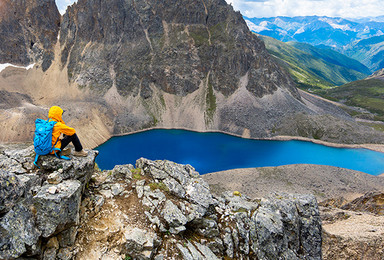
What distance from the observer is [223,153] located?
244ft

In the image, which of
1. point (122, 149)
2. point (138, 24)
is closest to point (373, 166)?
point (122, 149)

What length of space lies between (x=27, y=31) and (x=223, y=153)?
374ft

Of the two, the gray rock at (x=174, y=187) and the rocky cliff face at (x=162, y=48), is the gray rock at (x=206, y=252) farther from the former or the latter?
the rocky cliff face at (x=162, y=48)

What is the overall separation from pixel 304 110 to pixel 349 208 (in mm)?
72652

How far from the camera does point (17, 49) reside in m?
104

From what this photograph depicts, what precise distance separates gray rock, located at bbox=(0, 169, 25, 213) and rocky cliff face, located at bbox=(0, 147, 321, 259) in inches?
1.3

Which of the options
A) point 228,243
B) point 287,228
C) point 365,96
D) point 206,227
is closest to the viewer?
point 228,243

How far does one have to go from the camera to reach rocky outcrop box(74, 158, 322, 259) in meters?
10.2

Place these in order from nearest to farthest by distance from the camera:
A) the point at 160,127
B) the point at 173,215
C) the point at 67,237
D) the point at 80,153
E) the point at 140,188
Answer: the point at 67,237
the point at 80,153
the point at 173,215
the point at 140,188
the point at 160,127

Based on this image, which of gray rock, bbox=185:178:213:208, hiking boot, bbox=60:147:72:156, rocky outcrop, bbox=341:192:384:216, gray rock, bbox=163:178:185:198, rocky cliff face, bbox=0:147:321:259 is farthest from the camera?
rocky outcrop, bbox=341:192:384:216

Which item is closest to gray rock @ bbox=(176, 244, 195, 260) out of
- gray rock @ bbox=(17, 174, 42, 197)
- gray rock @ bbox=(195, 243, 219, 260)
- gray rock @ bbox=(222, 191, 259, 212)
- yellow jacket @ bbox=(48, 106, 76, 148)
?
gray rock @ bbox=(195, 243, 219, 260)

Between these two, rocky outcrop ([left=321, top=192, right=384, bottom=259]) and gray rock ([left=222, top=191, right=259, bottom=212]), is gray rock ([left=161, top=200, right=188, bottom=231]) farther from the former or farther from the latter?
rocky outcrop ([left=321, top=192, right=384, bottom=259])

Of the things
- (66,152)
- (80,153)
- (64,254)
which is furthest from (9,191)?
(80,153)

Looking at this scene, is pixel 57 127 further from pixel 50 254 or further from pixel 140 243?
pixel 140 243
